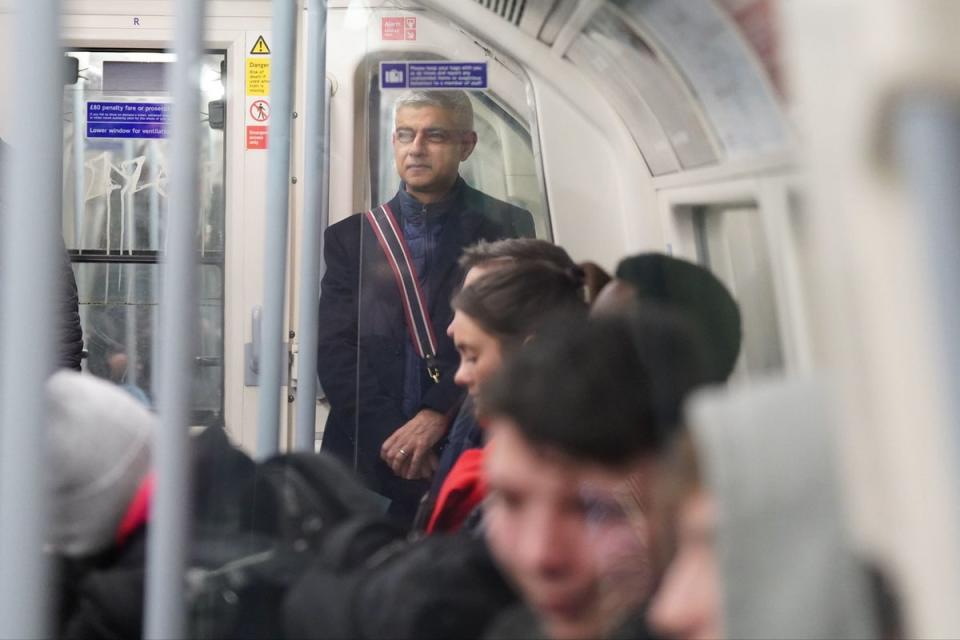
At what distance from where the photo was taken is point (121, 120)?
10.1 feet

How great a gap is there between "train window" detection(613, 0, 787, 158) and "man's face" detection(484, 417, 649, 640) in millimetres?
202

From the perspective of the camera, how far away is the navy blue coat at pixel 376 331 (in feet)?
3.27

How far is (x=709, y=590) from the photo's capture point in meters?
0.62

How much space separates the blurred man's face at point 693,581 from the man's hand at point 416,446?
35 cm

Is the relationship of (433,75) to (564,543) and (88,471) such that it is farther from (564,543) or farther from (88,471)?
(564,543)

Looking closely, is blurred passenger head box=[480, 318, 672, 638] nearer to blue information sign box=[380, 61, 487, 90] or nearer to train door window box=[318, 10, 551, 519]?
train door window box=[318, 10, 551, 519]

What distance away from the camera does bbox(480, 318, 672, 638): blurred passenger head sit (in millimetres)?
628

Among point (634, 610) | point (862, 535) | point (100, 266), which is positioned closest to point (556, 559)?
point (634, 610)

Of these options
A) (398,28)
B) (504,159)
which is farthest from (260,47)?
(504,159)

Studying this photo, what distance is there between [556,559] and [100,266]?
260 centimetres

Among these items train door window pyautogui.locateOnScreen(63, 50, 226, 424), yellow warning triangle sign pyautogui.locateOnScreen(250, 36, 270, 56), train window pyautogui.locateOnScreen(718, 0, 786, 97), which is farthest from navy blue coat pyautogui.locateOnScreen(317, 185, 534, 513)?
train door window pyautogui.locateOnScreen(63, 50, 226, 424)

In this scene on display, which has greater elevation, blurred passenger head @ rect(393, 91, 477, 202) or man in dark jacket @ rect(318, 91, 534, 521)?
blurred passenger head @ rect(393, 91, 477, 202)

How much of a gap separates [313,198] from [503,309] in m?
0.80

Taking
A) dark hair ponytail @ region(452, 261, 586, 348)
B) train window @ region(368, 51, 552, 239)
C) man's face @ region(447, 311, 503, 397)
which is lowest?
man's face @ region(447, 311, 503, 397)
